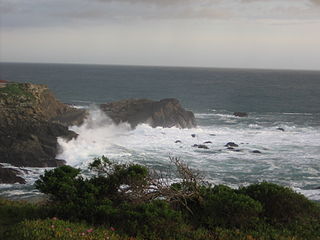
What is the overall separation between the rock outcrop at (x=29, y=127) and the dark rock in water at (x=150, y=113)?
7613 millimetres

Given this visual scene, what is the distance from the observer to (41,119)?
45.3 metres

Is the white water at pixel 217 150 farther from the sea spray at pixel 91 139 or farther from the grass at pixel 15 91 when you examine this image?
the grass at pixel 15 91

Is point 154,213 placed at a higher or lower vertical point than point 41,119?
higher

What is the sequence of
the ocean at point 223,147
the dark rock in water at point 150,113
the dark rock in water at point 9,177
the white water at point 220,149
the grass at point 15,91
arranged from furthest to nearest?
the dark rock in water at point 150,113 < the grass at point 15,91 < the white water at point 220,149 < the ocean at point 223,147 < the dark rock in water at point 9,177

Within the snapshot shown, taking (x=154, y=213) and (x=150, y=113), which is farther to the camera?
(x=150, y=113)

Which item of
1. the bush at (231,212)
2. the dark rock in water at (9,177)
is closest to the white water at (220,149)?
the dark rock in water at (9,177)

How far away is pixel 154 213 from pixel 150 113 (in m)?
50.0

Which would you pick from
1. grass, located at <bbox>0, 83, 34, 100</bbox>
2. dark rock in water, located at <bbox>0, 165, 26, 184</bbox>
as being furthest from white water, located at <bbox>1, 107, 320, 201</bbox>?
grass, located at <bbox>0, 83, 34, 100</bbox>

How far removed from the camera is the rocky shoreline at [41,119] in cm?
3719

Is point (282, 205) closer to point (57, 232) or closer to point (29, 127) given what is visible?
point (57, 232)

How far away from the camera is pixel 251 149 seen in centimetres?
4650

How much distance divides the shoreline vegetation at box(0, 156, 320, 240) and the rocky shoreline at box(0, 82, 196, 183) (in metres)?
19.0

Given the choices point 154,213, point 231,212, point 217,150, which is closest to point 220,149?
point 217,150

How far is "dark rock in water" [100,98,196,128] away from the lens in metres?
60.8
